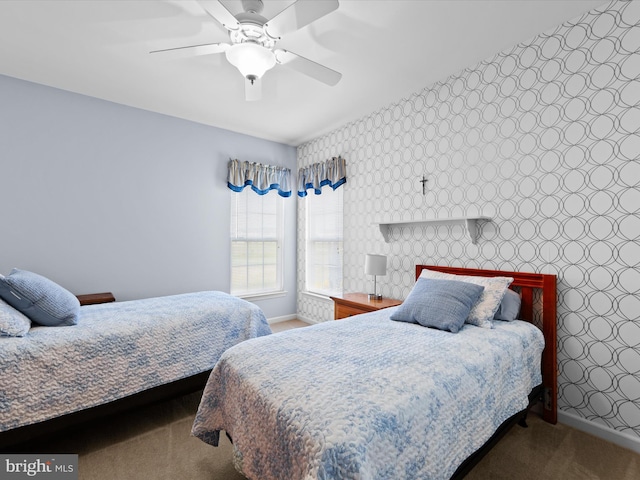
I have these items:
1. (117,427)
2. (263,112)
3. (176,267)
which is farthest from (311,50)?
(117,427)

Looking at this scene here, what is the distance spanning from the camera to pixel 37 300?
1964mm

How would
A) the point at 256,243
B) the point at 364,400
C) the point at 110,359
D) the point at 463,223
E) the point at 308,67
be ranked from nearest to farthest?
the point at 364,400 < the point at 110,359 < the point at 308,67 < the point at 463,223 < the point at 256,243

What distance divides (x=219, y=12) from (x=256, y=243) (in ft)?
9.87

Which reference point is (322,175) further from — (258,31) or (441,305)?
(441,305)

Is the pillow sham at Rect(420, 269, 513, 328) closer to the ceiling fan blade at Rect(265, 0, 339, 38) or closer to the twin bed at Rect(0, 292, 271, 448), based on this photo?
the twin bed at Rect(0, 292, 271, 448)

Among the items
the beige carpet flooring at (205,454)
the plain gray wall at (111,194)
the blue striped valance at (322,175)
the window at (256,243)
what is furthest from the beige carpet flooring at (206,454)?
the blue striped valance at (322,175)

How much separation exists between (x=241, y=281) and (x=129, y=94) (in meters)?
2.43

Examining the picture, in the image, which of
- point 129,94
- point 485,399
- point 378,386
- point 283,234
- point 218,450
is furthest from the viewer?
point 283,234

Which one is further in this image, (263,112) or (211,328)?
(263,112)

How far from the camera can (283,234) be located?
4582mm

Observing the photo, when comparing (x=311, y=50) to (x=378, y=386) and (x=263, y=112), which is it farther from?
(x=378, y=386)

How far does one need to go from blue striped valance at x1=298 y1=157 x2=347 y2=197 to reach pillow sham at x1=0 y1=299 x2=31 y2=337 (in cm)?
302

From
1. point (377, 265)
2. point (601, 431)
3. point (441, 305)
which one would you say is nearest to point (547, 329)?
point (601, 431)

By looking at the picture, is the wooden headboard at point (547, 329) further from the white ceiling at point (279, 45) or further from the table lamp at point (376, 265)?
the white ceiling at point (279, 45)
